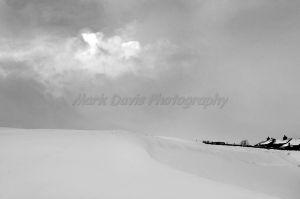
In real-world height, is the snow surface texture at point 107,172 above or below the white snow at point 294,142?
below

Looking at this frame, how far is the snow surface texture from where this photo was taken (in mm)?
5887

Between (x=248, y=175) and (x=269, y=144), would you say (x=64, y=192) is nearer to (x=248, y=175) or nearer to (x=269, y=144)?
(x=248, y=175)

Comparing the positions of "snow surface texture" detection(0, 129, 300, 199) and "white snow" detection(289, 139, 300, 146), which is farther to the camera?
"white snow" detection(289, 139, 300, 146)

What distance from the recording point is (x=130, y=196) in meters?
5.64

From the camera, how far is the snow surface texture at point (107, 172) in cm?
589

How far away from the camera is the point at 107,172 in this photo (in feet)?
22.7

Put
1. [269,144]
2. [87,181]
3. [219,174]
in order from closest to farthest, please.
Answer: [87,181]
[219,174]
[269,144]

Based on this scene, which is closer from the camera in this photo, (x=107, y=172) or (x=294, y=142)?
(x=107, y=172)

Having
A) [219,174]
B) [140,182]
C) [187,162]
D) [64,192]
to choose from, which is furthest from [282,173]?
[64,192]

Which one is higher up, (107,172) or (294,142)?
(294,142)

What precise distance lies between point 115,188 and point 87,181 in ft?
2.29

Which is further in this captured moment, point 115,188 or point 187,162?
point 187,162

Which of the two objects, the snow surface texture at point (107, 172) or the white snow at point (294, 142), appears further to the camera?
the white snow at point (294, 142)

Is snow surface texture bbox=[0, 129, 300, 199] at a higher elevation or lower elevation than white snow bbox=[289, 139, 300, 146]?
lower
